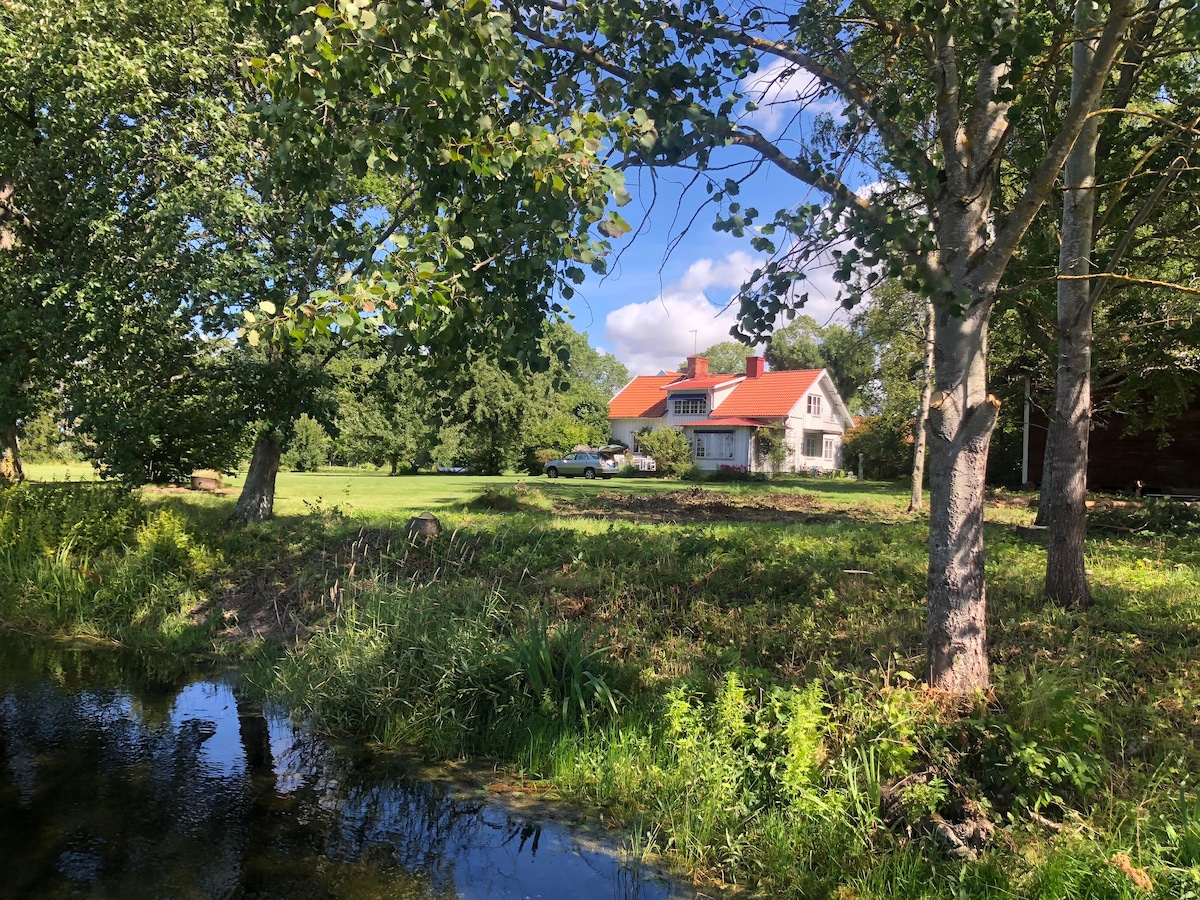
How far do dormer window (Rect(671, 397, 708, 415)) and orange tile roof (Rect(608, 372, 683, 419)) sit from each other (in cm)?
185

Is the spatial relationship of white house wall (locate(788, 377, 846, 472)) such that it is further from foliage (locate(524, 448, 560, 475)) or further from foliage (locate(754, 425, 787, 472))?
foliage (locate(524, 448, 560, 475))

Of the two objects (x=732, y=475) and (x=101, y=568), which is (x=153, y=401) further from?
(x=732, y=475)

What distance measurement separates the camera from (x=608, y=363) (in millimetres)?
91375

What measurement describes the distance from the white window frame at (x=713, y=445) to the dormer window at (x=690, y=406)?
2.73m

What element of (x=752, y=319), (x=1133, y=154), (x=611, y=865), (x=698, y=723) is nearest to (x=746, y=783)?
(x=698, y=723)

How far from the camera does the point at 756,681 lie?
5395 millimetres

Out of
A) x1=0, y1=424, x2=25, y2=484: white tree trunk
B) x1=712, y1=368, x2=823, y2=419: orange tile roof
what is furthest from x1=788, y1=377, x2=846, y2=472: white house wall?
x1=0, y1=424, x2=25, y2=484: white tree trunk

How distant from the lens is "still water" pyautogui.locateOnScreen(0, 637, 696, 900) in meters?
4.11

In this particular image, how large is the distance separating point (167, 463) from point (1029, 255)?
12.9m

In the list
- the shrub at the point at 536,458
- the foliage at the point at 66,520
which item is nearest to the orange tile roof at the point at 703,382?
the shrub at the point at 536,458

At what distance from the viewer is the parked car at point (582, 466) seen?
37013mm

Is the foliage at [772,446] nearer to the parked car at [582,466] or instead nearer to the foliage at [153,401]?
the parked car at [582,466]

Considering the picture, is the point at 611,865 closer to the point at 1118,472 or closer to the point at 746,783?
the point at 746,783

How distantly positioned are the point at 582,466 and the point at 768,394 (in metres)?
13.4
